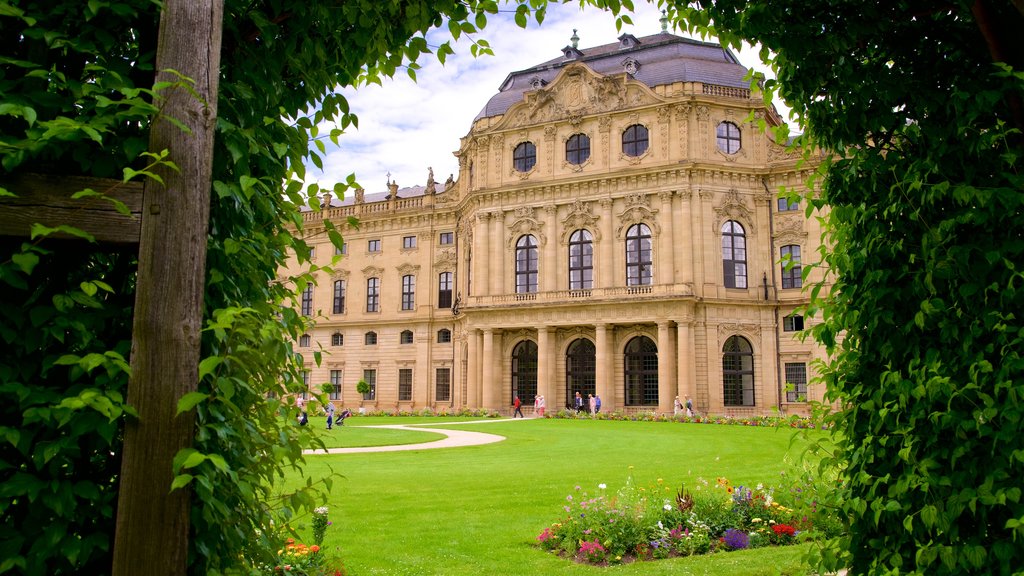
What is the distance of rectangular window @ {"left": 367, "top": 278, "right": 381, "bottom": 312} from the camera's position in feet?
195

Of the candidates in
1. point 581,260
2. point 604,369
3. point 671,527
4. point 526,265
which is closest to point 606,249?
point 581,260

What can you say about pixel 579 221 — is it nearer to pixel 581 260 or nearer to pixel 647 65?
pixel 581 260

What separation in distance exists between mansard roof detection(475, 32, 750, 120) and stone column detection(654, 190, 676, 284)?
324 inches

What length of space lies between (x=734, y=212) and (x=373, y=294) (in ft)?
99.0

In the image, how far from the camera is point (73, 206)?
292 centimetres

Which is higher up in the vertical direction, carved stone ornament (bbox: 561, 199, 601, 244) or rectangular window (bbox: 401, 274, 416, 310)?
carved stone ornament (bbox: 561, 199, 601, 244)

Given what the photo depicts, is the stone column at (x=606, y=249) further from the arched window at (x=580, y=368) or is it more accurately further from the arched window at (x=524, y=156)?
the arched window at (x=524, y=156)

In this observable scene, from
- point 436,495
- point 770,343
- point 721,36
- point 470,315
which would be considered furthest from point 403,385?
point 721,36

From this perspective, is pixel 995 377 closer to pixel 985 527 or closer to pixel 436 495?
pixel 985 527

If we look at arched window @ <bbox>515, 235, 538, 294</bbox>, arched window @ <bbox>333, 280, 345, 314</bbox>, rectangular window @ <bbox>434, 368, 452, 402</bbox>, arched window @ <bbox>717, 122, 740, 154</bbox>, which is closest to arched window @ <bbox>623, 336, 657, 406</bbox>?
arched window @ <bbox>515, 235, 538, 294</bbox>

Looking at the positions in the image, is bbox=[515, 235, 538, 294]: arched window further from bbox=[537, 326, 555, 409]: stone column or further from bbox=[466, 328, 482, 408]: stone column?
bbox=[466, 328, 482, 408]: stone column

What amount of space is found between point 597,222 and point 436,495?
3573cm

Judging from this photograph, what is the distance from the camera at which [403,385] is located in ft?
189

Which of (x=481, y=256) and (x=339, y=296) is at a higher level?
(x=481, y=256)
